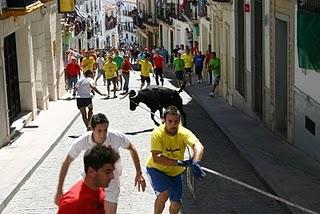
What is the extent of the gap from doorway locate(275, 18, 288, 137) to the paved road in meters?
1.33

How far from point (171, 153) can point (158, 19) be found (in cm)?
4826

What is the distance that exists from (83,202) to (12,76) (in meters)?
13.6

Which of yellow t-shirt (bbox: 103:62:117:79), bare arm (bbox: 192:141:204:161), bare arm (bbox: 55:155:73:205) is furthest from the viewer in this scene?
yellow t-shirt (bbox: 103:62:117:79)

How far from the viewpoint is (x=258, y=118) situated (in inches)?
707

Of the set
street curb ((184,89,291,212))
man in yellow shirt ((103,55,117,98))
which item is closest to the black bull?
street curb ((184,89,291,212))

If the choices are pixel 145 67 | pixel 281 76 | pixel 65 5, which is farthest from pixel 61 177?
pixel 65 5

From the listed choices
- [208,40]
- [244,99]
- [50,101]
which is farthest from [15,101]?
[208,40]

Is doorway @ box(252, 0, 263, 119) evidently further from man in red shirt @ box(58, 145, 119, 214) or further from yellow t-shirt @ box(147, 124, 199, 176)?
man in red shirt @ box(58, 145, 119, 214)

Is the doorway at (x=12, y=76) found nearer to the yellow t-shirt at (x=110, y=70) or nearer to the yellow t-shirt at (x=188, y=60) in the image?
→ the yellow t-shirt at (x=110, y=70)

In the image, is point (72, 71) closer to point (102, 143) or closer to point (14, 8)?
point (14, 8)

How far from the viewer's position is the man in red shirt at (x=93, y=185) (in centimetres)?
516

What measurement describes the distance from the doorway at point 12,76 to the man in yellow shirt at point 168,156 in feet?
32.3

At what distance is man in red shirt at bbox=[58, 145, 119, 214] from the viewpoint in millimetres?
5160

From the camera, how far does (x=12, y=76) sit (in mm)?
18469
